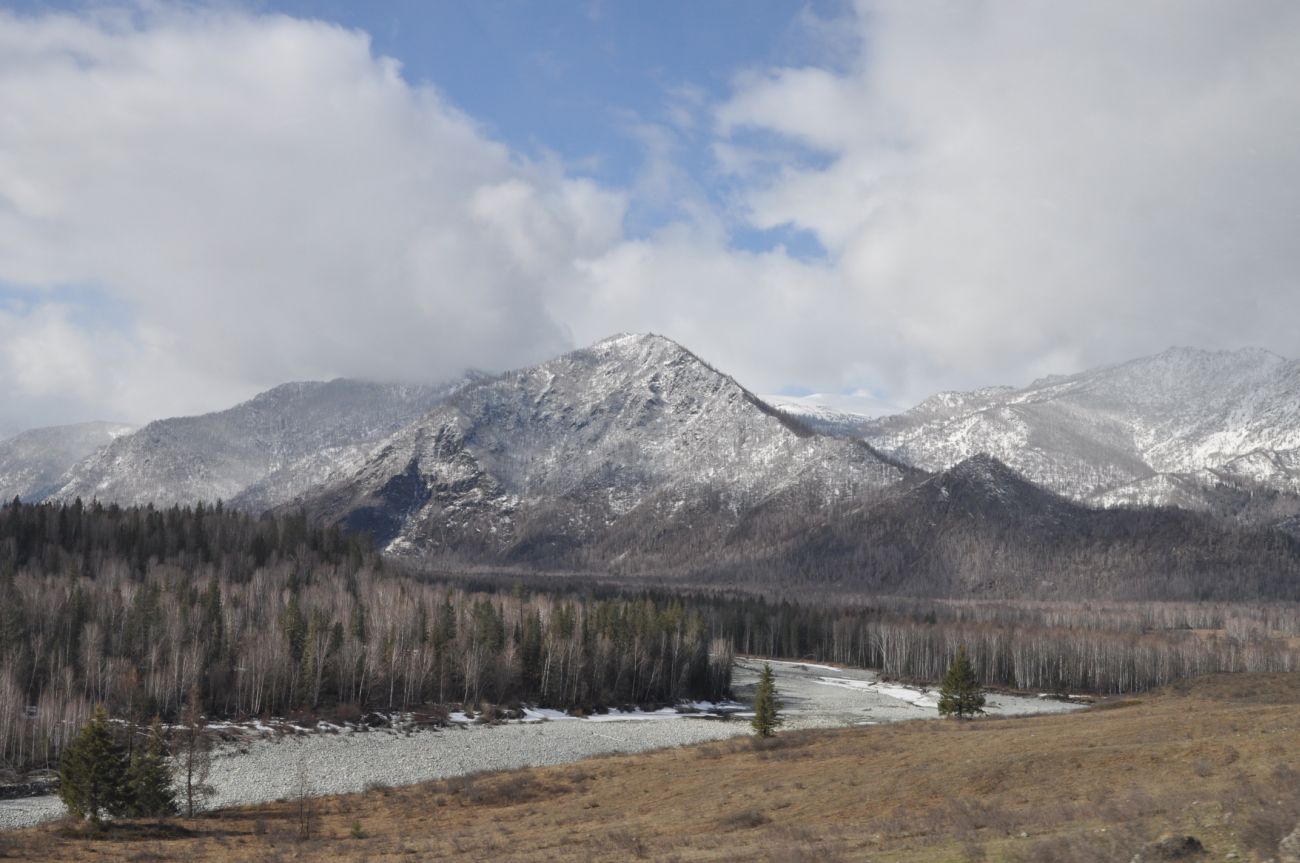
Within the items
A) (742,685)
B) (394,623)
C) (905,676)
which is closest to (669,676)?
(742,685)

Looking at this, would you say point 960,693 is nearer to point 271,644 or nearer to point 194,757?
point 194,757

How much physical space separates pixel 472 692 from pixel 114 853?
71.7 m

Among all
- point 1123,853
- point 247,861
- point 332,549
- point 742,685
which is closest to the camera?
point 1123,853

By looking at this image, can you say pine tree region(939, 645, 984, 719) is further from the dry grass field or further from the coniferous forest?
the coniferous forest

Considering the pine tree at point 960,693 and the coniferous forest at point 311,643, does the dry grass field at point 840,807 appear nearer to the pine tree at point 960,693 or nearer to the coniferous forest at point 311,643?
the pine tree at point 960,693

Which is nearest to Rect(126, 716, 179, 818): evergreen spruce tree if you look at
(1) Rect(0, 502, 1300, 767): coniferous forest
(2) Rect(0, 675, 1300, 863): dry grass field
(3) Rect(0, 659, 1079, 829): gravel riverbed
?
(2) Rect(0, 675, 1300, 863): dry grass field

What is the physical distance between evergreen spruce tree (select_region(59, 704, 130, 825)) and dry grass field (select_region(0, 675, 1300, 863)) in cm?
173

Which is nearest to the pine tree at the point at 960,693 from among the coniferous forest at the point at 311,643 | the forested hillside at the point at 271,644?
the forested hillside at the point at 271,644

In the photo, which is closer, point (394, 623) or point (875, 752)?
point (875, 752)

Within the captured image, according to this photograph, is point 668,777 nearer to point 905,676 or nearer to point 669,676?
point 669,676

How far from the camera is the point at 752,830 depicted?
4381cm

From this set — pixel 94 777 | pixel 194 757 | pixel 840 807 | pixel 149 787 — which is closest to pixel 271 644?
pixel 194 757

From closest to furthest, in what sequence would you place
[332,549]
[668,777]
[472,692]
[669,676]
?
[668,777]
[472,692]
[669,676]
[332,549]

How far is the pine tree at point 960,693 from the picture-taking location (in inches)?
4038
